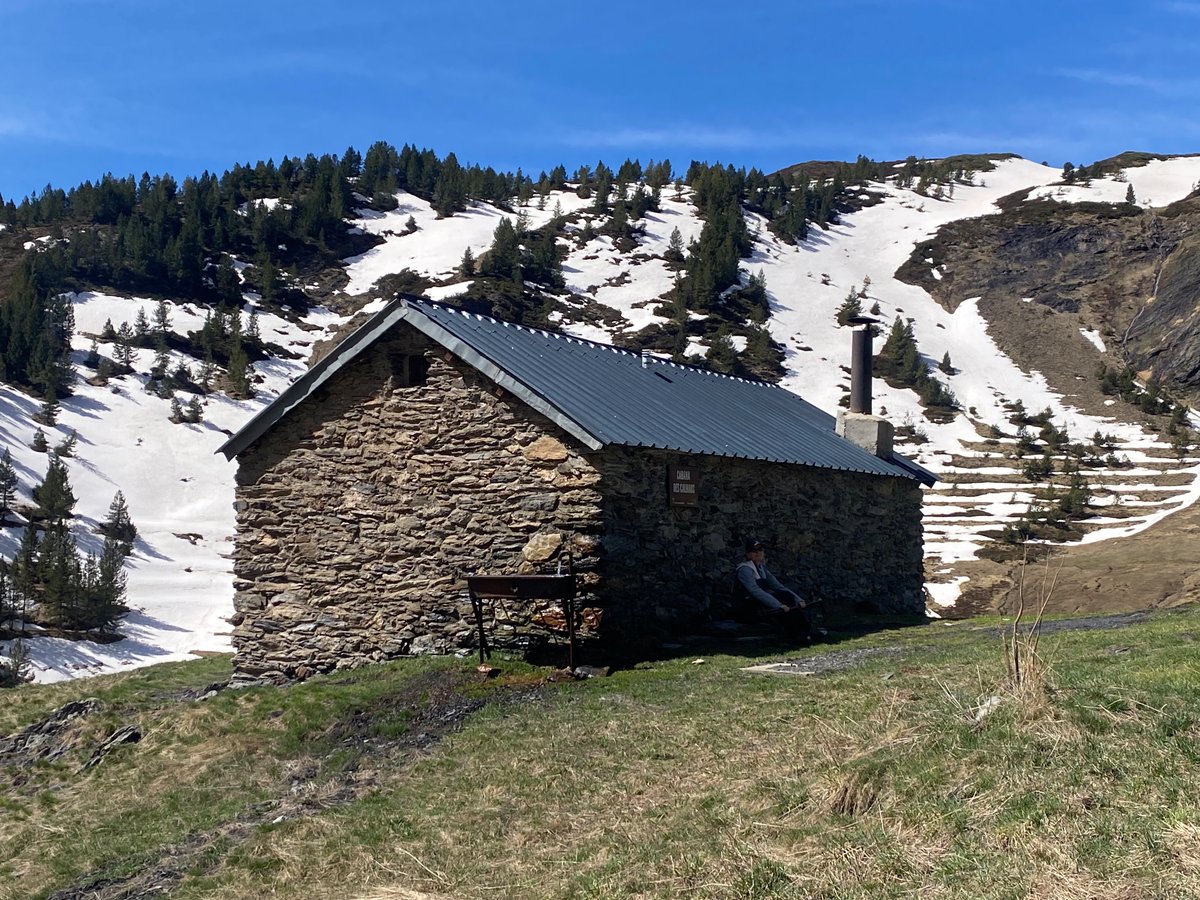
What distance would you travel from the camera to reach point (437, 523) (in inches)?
556

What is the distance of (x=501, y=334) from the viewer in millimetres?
16297

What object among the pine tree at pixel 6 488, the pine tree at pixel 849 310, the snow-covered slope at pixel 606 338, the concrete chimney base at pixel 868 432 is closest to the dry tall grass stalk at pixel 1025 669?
the concrete chimney base at pixel 868 432

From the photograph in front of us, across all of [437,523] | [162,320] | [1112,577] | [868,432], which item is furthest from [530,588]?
[162,320]

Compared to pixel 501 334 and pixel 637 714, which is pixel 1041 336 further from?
pixel 637 714

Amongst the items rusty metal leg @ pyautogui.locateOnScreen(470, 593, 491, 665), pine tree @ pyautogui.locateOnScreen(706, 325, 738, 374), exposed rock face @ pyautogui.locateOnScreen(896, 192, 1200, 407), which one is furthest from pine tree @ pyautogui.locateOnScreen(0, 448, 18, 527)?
exposed rock face @ pyautogui.locateOnScreen(896, 192, 1200, 407)

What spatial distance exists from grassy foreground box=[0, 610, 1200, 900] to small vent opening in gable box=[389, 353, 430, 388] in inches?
138

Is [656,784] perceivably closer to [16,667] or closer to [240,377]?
[16,667]

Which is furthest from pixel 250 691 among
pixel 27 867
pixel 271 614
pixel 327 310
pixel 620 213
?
pixel 620 213

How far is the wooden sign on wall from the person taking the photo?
1438cm

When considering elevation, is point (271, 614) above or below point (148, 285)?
below

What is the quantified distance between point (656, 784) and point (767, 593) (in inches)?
264

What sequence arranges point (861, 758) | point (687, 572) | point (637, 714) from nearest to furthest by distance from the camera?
point (861, 758) < point (637, 714) < point (687, 572)

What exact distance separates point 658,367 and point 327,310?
146 feet

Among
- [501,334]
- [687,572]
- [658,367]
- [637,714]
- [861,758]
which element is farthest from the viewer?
[658,367]
